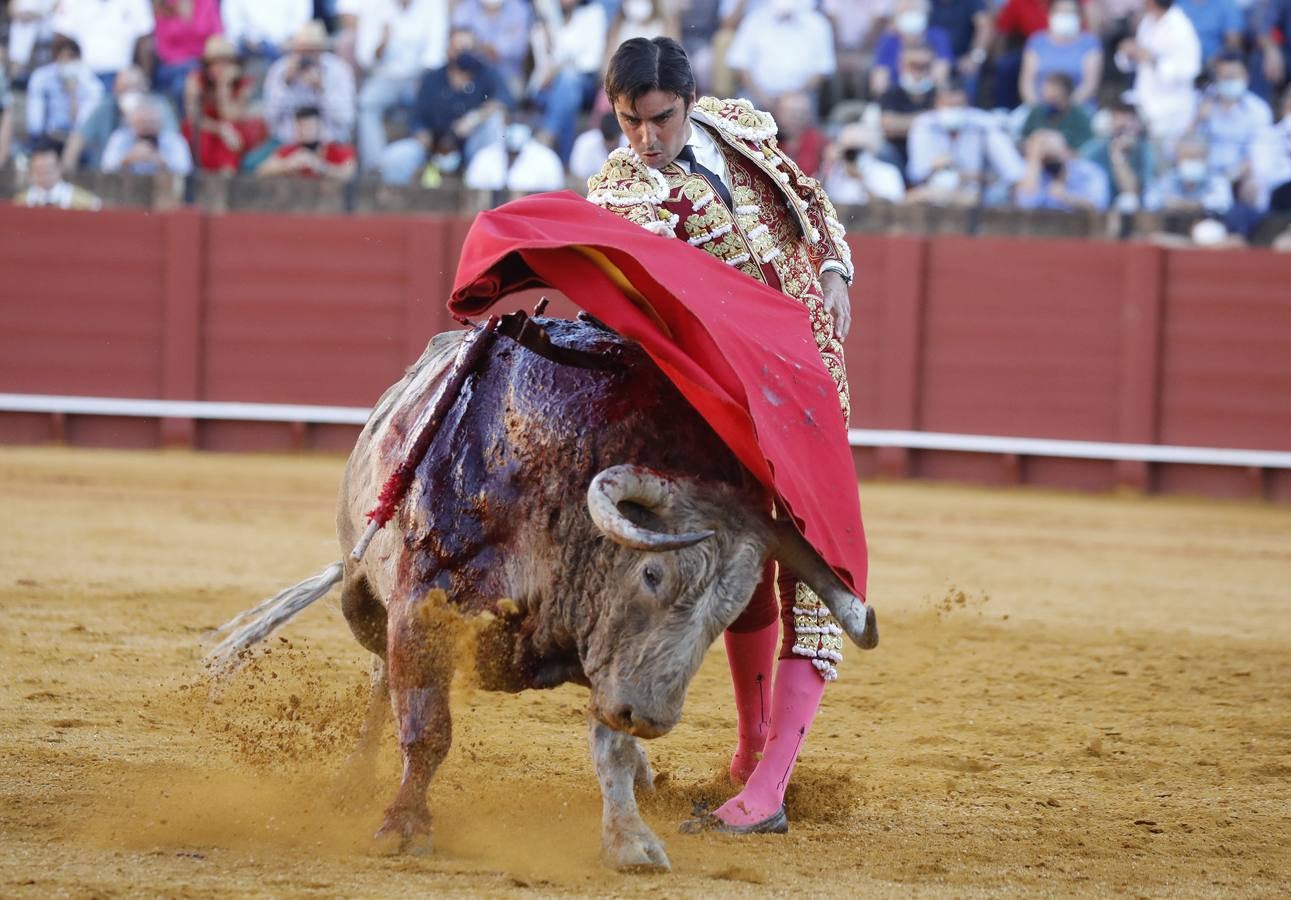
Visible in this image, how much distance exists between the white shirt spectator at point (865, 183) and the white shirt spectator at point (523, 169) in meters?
1.37

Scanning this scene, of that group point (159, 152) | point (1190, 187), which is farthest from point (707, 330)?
point (159, 152)

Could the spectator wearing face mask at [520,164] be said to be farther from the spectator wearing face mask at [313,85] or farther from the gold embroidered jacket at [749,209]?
the gold embroidered jacket at [749,209]

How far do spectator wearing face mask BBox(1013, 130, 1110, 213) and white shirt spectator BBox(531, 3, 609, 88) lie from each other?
228 cm

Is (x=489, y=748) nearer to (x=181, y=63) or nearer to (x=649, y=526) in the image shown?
(x=649, y=526)

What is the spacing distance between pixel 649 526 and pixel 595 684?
0.79 ft

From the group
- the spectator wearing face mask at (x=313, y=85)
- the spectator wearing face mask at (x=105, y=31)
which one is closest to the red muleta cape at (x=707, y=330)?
the spectator wearing face mask at (x=313, y=85)

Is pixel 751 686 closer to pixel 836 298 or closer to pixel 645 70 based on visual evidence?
pixel 836 298

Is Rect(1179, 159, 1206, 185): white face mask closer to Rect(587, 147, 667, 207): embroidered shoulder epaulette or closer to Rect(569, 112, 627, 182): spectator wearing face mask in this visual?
Rect(569, 112, 627, 182): spectator wearing face mask

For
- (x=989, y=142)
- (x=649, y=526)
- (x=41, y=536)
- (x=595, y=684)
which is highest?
(x=989, y=142)

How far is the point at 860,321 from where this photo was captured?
8.63m

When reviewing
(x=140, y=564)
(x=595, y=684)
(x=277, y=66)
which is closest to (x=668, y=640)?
(x=595, y=684)

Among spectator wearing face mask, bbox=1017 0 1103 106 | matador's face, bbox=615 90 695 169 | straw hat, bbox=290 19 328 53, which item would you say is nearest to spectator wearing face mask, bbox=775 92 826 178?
spectator wearing face mask, bbox=1017 0 1103 106

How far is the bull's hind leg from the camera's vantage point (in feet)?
8.06

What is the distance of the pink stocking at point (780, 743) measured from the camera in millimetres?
2756
